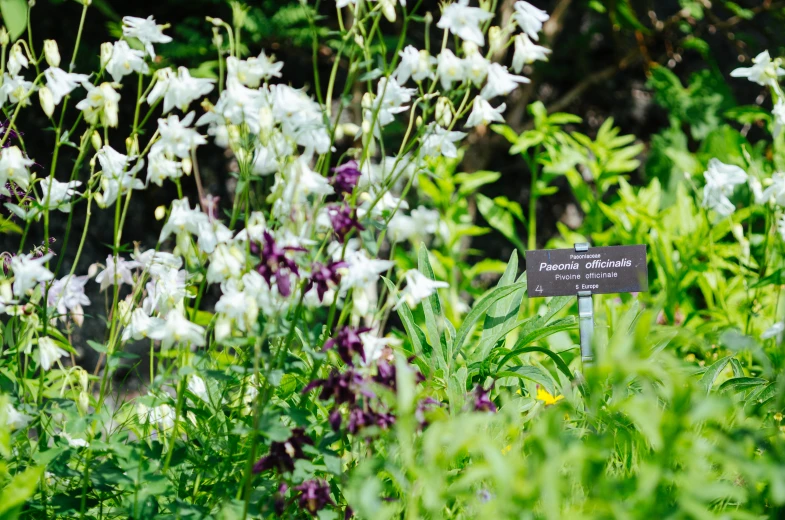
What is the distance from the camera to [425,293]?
1.25 metres

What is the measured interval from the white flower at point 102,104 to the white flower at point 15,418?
1.72 ft

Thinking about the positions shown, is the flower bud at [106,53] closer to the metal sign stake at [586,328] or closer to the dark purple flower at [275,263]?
the dark purple flower at [275,263]

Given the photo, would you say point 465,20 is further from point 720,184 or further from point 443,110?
point 720,184

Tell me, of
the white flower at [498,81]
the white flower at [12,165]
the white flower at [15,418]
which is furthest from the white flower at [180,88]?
the white flower at [15,418]

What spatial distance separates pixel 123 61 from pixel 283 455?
75 centimetres

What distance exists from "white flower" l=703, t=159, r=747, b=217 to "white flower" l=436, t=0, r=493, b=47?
3.80ft

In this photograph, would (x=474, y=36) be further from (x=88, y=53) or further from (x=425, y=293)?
(x=88, y=53)

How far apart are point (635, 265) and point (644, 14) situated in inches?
96.5

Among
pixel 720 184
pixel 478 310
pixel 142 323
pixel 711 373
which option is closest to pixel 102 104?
pixel 142 323

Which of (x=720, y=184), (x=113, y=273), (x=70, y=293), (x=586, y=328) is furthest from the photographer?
(x=720, y=184)

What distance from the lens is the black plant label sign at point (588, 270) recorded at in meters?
1.91

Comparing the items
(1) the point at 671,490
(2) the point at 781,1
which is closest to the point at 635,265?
(1) the point at 671,490

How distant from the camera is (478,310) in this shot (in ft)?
6.22

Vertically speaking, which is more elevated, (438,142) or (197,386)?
(438,142)
